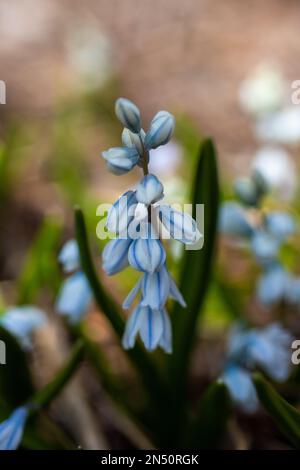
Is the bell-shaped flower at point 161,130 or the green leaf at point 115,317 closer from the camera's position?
the bell-shaped flower at point 161,130

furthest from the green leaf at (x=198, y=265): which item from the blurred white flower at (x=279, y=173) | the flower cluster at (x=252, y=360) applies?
the blurred white flower at (x=279, y=173)

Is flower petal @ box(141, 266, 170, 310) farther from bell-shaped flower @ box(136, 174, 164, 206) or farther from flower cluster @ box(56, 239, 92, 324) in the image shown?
flower cluster @ box(56, 239, 92, 324)

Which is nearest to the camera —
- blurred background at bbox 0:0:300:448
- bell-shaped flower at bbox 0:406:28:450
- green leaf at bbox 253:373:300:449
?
green leaf at bbox 253:373:300:449

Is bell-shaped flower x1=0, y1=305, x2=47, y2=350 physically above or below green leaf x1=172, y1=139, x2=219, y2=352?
below

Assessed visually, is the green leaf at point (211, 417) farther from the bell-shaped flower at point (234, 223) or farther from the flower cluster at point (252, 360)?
the bell-shaped flower at point (234, 223)

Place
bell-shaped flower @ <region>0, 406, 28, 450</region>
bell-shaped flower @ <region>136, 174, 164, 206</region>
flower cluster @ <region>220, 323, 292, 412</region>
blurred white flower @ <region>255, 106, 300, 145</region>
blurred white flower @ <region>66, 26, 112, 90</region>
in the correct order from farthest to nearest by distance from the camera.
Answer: blurred white flower @ <region>66, 26, 112, 90</region>
blurred white flower @ <region>255, 106, 300, 145</region>
flower cluster @ <region>220, 323, 292, 412</region>
bell-shaped flower @ <region>0, 406, 28, 450</region>
bell-shaped flower @ <region>136, 174, 164, 206</region>

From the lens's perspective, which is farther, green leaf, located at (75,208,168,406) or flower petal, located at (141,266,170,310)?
green leaf, located at (75,208,168,406)

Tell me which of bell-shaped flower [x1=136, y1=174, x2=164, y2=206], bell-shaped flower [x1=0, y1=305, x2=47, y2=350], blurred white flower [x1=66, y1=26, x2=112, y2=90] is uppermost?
blurred white flower [x1=66, y1=26, x2=112, y2=90]

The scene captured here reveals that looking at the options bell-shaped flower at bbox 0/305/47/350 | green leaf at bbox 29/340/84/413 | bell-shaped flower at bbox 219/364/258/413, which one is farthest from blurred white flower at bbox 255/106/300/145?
green leaf at bbox 29/340/84/413
